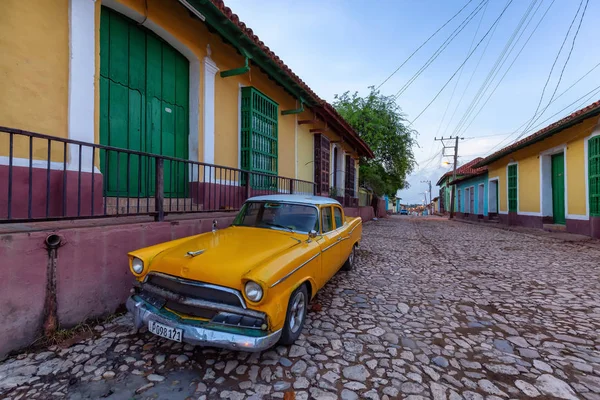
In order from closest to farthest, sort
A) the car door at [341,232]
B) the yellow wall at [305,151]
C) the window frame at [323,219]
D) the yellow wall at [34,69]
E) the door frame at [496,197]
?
the yellow wall at [34,69], the window frame at [323,219], the car door at [341,232], the yellow wall at [305,151], the door frame at [496,197]

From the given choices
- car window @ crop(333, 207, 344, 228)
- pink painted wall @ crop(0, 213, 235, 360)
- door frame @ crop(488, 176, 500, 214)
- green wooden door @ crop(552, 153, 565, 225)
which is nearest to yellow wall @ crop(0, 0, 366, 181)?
pink painted wall @ crop(0, 213, 235, 360)

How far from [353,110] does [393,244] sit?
12205mm

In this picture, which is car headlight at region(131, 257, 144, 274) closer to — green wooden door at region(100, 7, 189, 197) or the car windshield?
the car windshield

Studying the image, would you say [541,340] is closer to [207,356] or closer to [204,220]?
[207,356]

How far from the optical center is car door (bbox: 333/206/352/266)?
391 centimetres

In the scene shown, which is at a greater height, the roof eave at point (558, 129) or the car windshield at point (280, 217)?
the roof eave at point (558, 129)

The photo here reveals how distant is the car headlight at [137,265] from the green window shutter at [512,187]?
16.0 m

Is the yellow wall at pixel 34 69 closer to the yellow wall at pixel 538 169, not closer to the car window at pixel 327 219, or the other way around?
the car window at pixel 327 219

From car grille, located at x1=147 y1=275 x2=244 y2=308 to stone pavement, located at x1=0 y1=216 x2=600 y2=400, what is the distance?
1.71ft

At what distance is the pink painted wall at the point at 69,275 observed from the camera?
7.23 ft

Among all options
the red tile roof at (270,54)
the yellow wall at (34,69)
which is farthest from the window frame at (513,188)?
the yellow wall at (34,69)

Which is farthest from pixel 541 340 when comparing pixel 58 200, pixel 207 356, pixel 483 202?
pixel 483 202

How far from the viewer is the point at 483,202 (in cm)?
1897

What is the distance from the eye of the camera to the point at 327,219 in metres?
3.66
